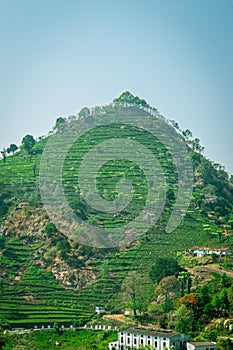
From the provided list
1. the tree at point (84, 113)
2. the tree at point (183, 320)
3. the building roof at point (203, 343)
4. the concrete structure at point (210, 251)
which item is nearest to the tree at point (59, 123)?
the tree at point (84, 113)

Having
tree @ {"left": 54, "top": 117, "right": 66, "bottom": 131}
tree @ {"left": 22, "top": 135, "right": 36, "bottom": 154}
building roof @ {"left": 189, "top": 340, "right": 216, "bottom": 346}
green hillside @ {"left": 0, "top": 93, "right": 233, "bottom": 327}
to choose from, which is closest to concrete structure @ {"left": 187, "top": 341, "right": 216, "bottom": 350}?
building roof @ {"left": 189, "top": 340, "right": 216, "bottom": 346}

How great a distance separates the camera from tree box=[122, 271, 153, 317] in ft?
153

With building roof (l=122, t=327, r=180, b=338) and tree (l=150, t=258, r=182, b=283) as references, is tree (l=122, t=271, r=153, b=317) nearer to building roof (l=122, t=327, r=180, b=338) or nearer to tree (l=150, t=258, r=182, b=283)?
tree (l=150, t=258, r=182, b=283)

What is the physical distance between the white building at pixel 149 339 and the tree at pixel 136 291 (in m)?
4.98

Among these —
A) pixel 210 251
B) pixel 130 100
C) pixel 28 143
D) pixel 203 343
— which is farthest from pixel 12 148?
pixel 203 343

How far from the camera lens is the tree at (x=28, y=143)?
259 ft

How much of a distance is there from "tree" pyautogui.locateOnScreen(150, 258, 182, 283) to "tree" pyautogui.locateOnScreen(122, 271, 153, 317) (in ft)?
2.88

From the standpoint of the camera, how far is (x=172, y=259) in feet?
163

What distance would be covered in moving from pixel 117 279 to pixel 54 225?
8839mm

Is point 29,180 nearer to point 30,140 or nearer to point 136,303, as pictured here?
point 30,140

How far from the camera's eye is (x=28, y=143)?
79062 millimetres

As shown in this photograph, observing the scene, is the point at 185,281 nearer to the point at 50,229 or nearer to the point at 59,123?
the point at 50,229

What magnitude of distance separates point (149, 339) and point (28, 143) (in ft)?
143

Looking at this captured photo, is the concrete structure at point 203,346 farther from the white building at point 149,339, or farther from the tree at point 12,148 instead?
the tree at point 12,148
